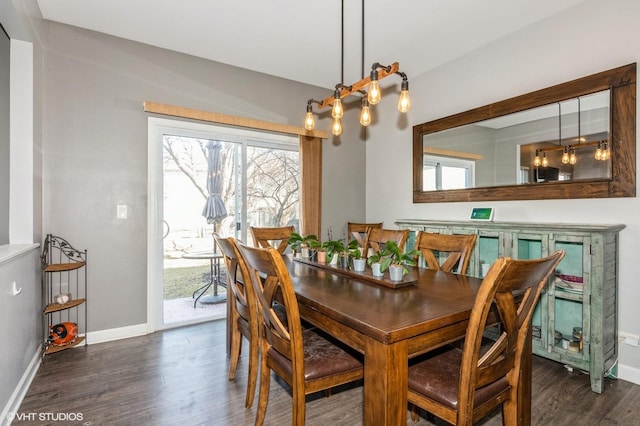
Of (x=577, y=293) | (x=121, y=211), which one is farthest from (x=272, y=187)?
(x=577, y=293)

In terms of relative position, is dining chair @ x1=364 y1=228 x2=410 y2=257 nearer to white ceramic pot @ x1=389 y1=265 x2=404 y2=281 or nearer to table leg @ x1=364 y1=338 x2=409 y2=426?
white ceramic pot @ x1=389 y1=265 x2=404 y2=281

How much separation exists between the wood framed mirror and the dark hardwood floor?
4.51 ft

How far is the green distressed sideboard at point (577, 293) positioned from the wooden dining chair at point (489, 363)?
108 centimetres

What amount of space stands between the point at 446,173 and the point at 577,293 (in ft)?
5.44

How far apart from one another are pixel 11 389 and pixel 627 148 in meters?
4.20

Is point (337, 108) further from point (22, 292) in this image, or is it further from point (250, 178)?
point (22, 292)

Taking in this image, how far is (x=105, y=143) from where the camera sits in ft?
9.56

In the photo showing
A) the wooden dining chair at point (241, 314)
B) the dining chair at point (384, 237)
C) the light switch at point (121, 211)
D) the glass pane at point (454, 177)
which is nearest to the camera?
the wooden dining chair at point (241, 314)

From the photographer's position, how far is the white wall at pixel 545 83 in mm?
2238

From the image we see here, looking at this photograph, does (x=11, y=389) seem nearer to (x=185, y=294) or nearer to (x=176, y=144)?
(x=185, y=294)

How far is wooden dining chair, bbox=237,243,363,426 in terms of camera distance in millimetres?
1351

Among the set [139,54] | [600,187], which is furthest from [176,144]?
[600,187]

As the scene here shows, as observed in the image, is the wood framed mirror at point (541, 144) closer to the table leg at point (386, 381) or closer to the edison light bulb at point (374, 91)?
the edison light bulb at point (374, 91)

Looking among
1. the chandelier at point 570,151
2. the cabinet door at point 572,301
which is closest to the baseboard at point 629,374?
the cabinet door at point 572,301
